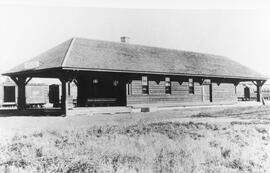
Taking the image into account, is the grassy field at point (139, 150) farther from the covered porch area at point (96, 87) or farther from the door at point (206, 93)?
the door at point (206, 93)

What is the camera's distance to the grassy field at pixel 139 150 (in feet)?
24.0

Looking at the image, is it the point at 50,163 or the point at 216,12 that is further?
the point at 216,12

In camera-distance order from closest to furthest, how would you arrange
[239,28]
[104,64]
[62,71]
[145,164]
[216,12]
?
[145,164] → [216,12] → [239,28] → [62,71] → [104,64]

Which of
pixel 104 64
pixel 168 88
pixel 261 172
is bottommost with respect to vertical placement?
pixel 261 172

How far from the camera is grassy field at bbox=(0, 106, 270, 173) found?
7328mm

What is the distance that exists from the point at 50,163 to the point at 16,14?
3.96 metres

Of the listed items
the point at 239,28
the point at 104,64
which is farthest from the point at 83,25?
the point at 104,64

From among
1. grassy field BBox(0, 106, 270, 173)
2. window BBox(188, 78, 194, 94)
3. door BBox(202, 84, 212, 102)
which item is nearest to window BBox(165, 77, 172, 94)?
window BBox(188, 78, 194, 94)

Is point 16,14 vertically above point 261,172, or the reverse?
point 16,14

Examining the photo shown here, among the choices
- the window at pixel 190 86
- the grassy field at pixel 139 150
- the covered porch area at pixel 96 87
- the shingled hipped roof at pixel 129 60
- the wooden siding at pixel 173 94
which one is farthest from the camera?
the window at pixel 190 86

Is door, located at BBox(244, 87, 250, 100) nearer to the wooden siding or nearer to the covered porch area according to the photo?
the wooden siding

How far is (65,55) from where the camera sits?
19.9m

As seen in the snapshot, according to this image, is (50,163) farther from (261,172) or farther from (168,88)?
(168,88)

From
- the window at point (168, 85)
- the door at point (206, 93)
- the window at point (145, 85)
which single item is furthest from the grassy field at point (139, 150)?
the door at point (206, 93)
